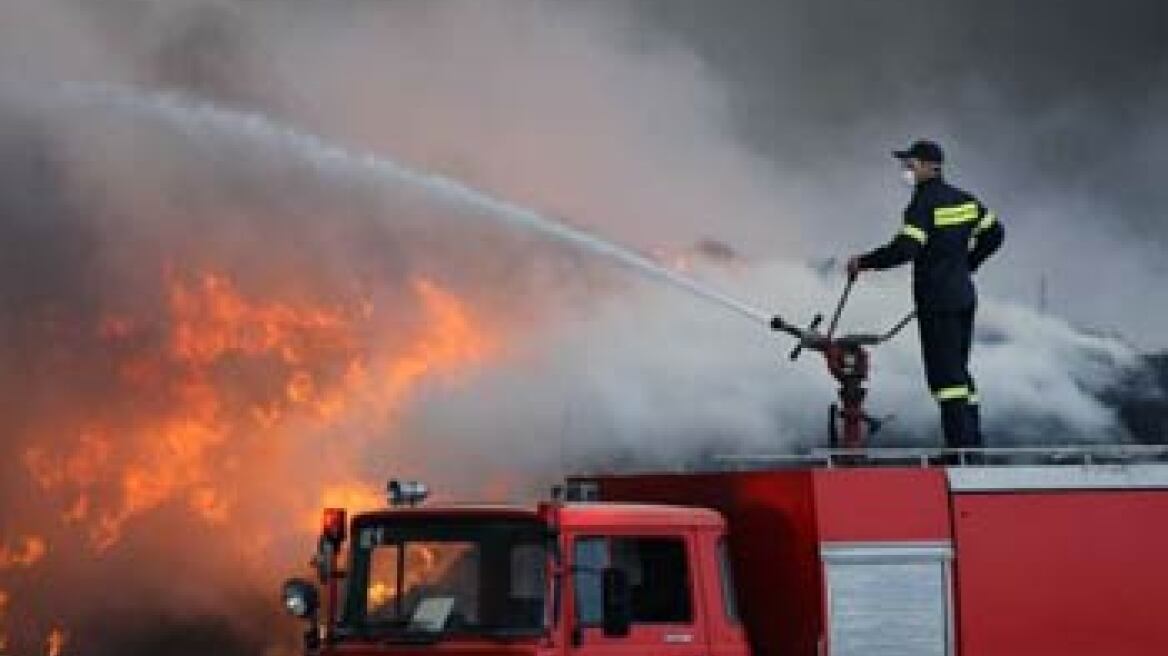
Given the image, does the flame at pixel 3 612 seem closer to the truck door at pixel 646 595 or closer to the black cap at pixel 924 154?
the truck door at pixel 646 595

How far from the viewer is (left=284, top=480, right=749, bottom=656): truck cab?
7383 millimetres

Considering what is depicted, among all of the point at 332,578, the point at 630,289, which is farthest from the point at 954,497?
the point at 630,289

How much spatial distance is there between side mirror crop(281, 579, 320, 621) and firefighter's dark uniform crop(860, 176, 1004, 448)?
366 centimetres

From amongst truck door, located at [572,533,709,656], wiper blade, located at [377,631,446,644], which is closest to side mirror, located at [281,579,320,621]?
wiper blade, located at [377,631,446,644]

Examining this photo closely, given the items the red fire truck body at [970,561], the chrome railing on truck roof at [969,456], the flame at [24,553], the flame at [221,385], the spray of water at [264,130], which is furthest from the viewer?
the flame at [24,553]

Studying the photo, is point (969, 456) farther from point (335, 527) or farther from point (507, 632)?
point (335, 527)

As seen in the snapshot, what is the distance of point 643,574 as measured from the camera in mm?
7754

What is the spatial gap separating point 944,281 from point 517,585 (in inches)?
137

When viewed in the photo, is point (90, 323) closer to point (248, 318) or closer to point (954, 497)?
point (248, 318)

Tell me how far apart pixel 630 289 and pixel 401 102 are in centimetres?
304

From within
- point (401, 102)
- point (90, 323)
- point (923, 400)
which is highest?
point (401, 102)

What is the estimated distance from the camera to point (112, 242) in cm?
1566

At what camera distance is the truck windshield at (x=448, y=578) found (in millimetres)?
7391

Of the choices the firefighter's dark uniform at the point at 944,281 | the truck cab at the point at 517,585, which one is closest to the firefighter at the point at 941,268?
the firefighter's dark uniform at the point at 944,281
